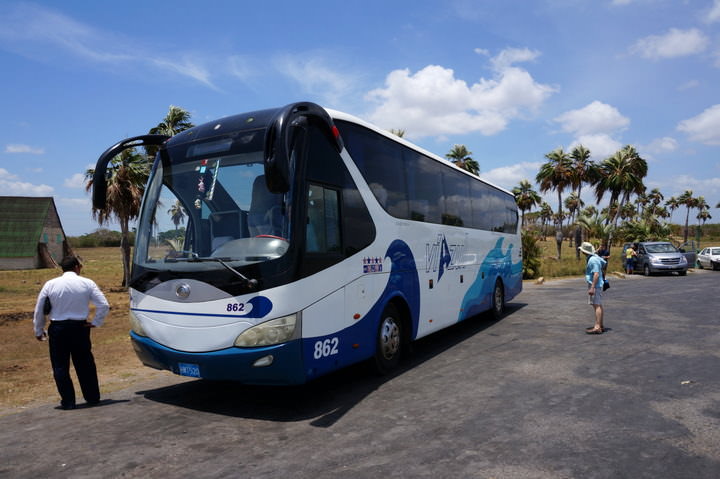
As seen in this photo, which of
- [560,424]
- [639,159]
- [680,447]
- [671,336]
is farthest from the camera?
[639,159]

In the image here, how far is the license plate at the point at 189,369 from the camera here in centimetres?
539

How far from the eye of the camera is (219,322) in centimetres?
527

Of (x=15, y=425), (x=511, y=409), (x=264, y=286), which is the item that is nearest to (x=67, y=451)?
(x=15, y=425)

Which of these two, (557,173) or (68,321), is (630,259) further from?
(68,321)

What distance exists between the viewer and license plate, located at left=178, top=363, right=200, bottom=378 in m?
5.39

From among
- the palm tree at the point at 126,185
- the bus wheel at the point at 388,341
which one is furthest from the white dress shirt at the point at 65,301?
the palm tree at the point at 126,185

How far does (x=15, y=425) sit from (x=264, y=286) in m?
3.21

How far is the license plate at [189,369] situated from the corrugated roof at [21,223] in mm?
42895

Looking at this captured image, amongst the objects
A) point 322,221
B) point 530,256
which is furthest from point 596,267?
point 530,256

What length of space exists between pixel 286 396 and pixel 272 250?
2.18m

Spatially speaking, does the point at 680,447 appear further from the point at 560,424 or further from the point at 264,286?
the point at 264,286

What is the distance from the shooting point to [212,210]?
5758 millimetres

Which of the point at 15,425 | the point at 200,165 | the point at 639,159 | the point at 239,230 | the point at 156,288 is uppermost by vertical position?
the point at 639,159

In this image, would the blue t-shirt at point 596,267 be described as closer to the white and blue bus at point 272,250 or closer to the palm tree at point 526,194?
the white and blue bus at point 272,250
